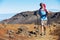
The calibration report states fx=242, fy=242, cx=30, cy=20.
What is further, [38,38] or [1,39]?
[38,38]

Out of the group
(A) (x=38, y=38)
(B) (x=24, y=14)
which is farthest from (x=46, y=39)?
(B) (x=24, y=14)

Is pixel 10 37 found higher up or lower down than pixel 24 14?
higher up

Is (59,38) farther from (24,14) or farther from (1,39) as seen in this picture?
(24,14)

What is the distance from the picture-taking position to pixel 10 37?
1195 centimetres

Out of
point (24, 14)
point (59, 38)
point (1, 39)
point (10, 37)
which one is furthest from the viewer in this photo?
point (24, 14)

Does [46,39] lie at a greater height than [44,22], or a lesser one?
lesser

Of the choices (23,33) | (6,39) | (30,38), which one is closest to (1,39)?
(6,39)

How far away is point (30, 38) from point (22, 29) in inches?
82.7

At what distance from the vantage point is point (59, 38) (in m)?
12.8

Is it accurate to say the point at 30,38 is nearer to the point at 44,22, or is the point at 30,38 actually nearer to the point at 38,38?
the point at 38,38

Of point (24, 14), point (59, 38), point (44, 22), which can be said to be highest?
point (44, 22)

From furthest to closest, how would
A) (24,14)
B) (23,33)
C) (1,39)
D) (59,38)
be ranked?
(24,14) → (23,33) → (59,38) → (1,39)

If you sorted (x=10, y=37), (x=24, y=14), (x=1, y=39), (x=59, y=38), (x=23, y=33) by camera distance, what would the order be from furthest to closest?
(x=24, y=14) → (x=23, y=33) → (x=59, y=38) → (x=10, y=37) → (x=1, y=39)

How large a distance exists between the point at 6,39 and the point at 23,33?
8.88ft
